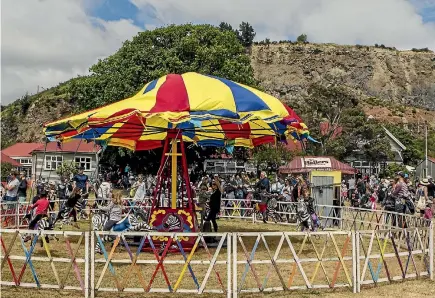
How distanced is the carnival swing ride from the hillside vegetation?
2099cm

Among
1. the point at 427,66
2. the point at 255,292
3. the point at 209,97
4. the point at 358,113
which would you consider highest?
the point at 427,66

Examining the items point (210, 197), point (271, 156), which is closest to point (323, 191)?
point (210, 197)

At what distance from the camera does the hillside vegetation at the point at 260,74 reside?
122ft

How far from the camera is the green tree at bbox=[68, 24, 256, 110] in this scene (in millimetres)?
36750

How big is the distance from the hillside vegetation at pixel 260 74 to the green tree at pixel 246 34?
0.23m

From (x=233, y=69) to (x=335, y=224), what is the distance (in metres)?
19.6

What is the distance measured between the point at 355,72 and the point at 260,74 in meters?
20.3

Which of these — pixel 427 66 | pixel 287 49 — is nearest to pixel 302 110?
pixel 287 49

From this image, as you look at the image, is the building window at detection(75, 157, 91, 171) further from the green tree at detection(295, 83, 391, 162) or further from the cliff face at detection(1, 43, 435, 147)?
the cliff face at detection(1, 43, 435, 147)

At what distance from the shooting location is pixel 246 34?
12450 cm

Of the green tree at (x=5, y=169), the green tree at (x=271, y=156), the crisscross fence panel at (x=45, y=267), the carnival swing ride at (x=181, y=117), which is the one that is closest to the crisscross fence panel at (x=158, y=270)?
the crisscross fence panel at (x=45, y=267)

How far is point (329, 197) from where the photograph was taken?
19.5 m

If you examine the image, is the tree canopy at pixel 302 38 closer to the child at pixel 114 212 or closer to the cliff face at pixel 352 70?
the cliff face at pixel 352 70

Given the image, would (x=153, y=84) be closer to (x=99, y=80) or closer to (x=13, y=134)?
(x=99, y=80)
